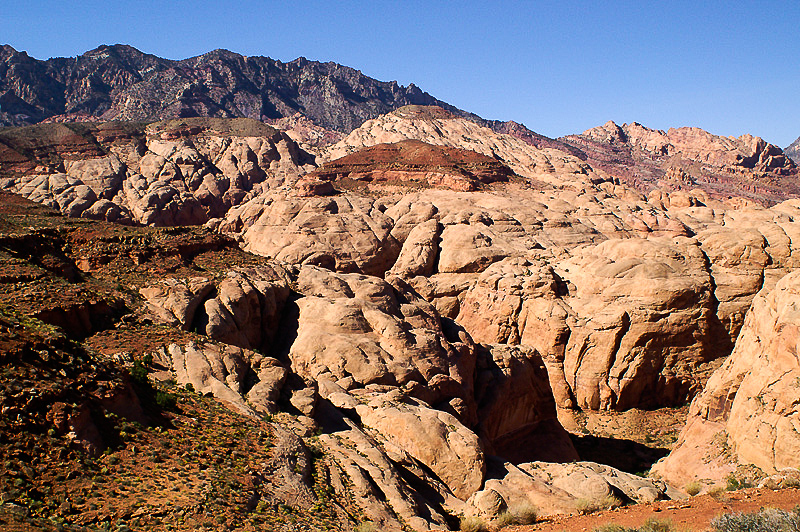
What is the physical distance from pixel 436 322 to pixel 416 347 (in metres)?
4.64

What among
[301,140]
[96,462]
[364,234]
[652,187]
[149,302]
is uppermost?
[301,140]

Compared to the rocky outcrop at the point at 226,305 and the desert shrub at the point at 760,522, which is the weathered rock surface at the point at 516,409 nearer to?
the rocky outcrop at the point at 226,305

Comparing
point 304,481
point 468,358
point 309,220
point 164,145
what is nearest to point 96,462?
point 304,481

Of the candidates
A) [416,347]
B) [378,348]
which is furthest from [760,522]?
[416,347]

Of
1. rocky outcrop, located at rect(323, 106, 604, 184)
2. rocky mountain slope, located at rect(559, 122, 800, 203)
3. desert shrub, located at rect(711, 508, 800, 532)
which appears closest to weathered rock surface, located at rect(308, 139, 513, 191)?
rocky outcrop, located at rect(323, 106, 604, 184)

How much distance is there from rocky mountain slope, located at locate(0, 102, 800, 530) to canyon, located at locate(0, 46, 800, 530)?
132mm

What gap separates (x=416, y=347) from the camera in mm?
28891

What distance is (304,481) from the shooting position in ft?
54.4

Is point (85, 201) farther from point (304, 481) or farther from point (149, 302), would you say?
point (304, 481)

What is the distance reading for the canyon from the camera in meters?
17.1

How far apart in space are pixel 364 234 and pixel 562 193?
110 ft

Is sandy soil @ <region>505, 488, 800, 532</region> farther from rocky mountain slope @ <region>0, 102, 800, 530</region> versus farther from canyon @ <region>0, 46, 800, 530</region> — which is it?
rocky mountain slope @ <region>0, 102, 800, 530</region>

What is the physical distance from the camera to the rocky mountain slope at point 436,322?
20.9m

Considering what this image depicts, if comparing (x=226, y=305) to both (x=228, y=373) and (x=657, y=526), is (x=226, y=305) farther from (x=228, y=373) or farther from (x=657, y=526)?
(x=657, y=526)
